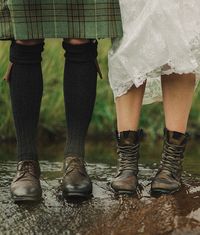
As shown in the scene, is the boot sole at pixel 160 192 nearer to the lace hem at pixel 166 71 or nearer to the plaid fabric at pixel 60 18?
the lace hem at pixel 166 71

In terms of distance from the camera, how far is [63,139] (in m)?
5.62

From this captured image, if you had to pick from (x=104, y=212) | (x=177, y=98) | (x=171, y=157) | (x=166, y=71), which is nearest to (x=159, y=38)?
(x=166, y=71)

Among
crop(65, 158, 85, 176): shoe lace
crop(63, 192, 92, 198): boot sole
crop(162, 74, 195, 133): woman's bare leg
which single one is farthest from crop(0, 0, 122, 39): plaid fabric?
crop(63, 192, 92, 198): boot sole

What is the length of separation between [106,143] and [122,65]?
2469 millimetres

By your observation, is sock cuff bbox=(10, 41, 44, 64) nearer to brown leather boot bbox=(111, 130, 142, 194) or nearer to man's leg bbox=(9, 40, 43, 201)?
man's leg bbox=(9, 40, 43, 201)

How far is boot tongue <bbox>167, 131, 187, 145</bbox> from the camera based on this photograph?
3.06 meters

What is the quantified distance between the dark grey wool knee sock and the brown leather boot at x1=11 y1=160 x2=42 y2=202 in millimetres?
42

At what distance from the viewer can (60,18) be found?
9.59 feet

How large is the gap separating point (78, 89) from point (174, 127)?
45 cm

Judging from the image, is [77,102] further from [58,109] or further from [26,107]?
[58,109]

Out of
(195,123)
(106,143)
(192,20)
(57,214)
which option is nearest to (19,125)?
(57,214)

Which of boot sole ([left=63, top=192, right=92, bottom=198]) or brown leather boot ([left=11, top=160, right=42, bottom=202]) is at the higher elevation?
brown leather boot ([left=11, top=160, right=42, bottom=202])

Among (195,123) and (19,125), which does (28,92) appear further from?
(195,123)

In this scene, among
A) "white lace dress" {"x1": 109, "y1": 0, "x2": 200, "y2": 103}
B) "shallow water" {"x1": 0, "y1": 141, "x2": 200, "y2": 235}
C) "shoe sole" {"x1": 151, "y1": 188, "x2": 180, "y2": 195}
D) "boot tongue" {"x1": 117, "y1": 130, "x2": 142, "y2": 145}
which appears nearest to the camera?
"shallow water" {"x1": 0, "y1": 141, "x2": 200, "y2": 235}
